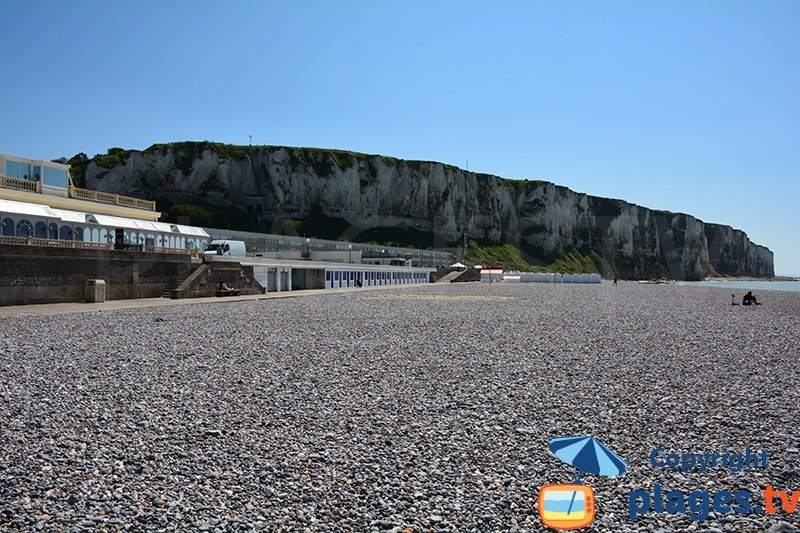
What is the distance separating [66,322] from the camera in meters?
20.2

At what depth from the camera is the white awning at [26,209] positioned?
27.6 m

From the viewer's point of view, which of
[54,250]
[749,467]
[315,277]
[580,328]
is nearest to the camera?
[749,467]

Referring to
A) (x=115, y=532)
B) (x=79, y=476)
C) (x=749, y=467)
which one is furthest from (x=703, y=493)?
(x=79, y=476)

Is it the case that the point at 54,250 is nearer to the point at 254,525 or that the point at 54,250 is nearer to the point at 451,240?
the point at 254,525

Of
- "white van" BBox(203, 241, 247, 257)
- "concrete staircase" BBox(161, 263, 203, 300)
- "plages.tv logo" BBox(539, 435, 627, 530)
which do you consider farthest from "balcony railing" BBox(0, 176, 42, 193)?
"plages.tv logo" BBox(539, 435, 627, 530)

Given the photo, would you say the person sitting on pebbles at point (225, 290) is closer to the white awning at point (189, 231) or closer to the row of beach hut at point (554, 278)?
the white awning at point (189, 231)

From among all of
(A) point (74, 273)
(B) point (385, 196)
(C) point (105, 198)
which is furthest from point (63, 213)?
(B) point (385, 196)

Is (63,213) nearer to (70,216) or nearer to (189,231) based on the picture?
(70,216)

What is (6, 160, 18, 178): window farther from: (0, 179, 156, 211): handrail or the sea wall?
the sea wall

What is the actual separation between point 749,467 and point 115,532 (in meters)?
6.63

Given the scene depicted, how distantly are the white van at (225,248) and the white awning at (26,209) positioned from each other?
13.4 meters

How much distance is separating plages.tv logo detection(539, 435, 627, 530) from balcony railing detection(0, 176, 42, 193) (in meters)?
32.4

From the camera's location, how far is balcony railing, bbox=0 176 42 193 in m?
30.0

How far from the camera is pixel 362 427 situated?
807 cm
